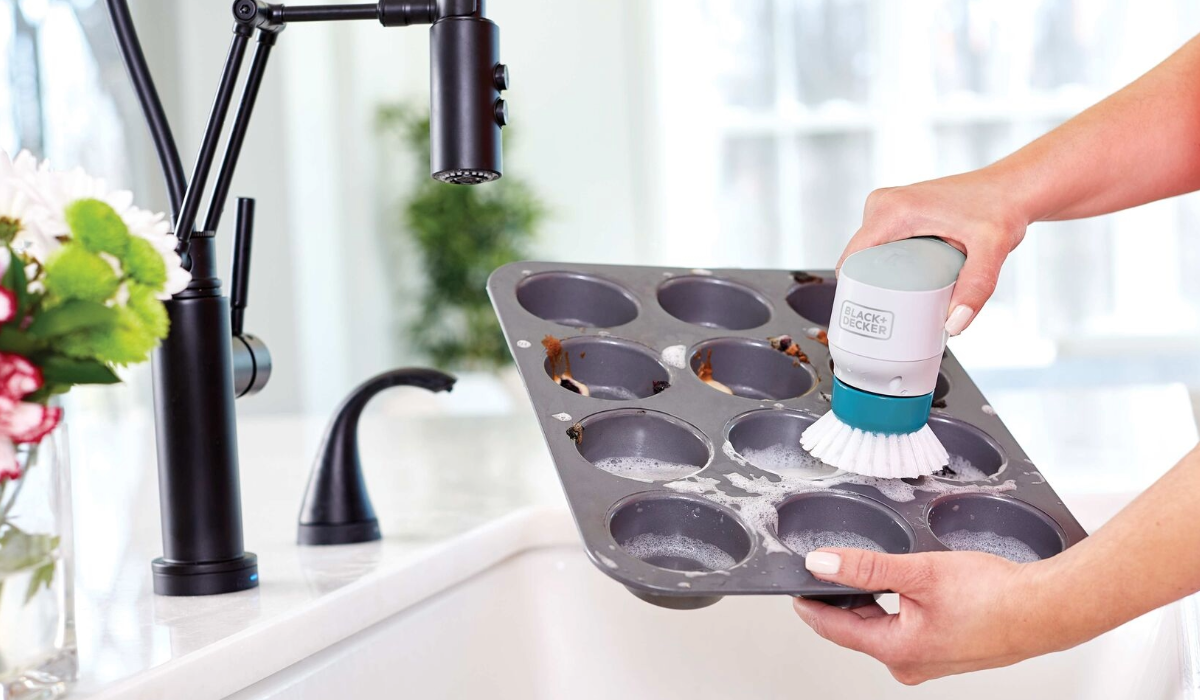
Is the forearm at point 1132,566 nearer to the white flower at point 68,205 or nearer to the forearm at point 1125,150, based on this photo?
the forearm at point 1125,150

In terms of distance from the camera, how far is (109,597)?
657 mm

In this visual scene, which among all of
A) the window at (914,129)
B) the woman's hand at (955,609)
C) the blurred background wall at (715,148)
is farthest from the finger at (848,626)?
the window at (914,129)

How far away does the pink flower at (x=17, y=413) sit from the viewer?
0.38m

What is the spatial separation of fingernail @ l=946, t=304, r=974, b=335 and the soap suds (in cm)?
20

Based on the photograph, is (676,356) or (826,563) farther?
(676,356)

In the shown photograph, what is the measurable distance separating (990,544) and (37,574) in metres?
0.54

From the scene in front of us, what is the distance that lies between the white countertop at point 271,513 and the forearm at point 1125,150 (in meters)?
0.49

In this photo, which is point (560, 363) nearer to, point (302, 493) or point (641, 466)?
point (641, 466)

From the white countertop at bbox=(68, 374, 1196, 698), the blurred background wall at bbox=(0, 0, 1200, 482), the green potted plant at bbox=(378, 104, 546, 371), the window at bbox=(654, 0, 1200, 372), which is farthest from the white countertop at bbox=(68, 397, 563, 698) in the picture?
the window at bbox=(654, 0, 1200, 372)

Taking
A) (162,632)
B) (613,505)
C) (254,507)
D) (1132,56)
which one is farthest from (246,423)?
(1132,56)

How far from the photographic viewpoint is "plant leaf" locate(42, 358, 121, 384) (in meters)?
0.41

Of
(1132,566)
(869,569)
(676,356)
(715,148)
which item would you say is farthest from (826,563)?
(715,148)

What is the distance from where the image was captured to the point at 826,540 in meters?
0.61

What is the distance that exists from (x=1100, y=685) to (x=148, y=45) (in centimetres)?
376
